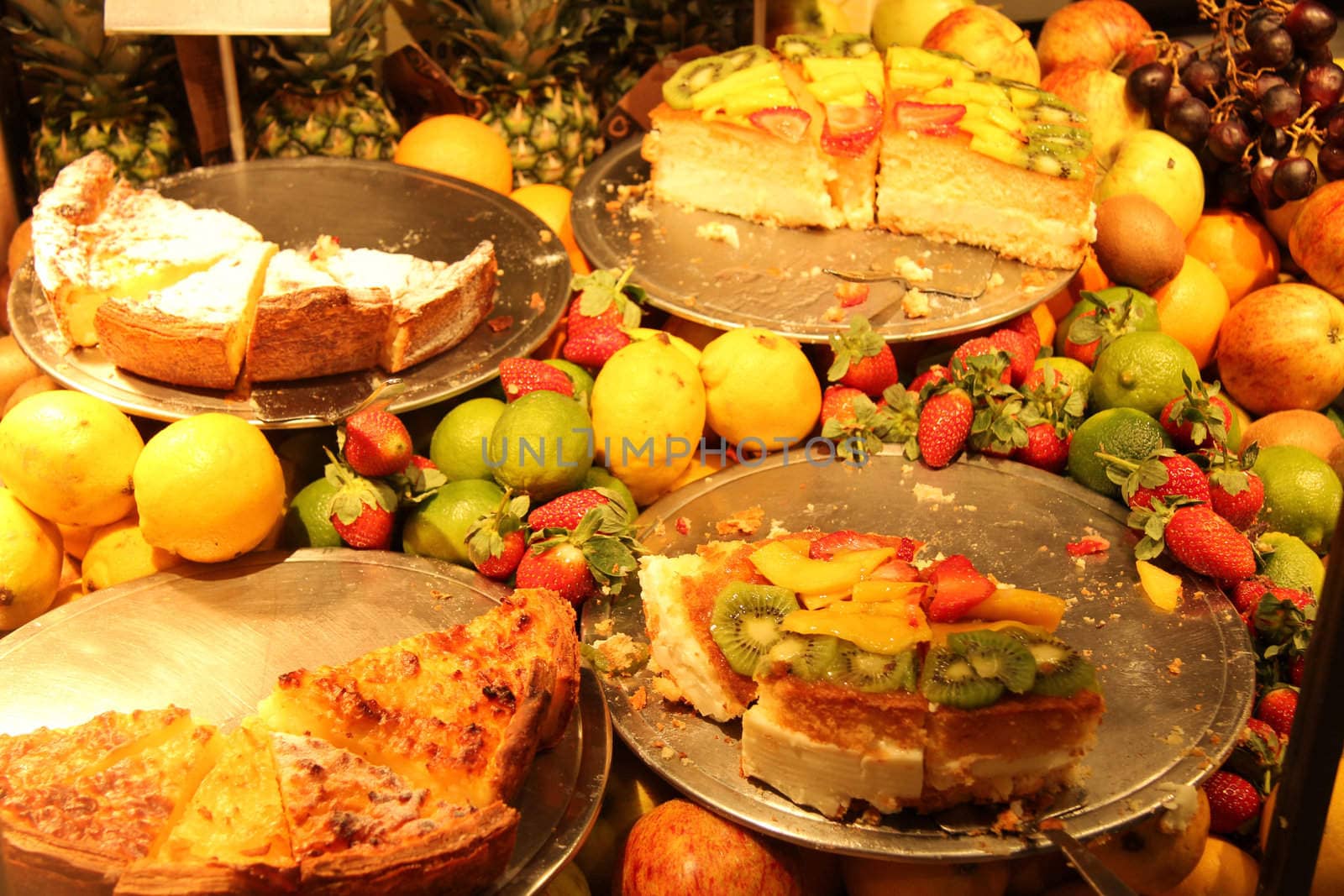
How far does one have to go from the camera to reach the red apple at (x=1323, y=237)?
3.33m

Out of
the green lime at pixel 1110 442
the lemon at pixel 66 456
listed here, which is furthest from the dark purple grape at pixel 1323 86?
the lemon at pixel 66 456

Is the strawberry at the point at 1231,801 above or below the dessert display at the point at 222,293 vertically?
below

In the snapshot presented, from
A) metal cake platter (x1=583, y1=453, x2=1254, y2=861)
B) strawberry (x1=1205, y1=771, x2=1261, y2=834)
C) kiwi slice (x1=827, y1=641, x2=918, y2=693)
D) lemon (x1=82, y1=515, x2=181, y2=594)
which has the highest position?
kiwi slice (x1=827, y1=641, x2=918, y2=693)

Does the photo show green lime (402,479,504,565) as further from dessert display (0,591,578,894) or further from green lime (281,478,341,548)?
dessert display (0,591,578,894)

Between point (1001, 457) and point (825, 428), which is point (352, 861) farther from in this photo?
point (1001, 457)

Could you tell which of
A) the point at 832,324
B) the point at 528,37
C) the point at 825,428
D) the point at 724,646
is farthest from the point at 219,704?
the point at 528,37

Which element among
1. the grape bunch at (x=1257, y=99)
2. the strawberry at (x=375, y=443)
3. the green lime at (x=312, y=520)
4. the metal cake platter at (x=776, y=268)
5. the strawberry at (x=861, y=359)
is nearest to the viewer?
the strawberry at (x=375, y=443)

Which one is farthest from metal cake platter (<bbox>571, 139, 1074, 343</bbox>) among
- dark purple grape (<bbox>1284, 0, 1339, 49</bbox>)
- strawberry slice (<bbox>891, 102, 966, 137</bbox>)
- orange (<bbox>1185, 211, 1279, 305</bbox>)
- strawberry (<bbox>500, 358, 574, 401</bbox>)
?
dark purple grape (<bbox>1284, 0, 1339, 49</bbox>)

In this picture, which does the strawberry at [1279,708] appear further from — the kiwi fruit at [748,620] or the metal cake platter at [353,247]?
the metal cake platter at [353,247]

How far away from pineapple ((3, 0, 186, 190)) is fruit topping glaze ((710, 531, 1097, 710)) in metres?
2.61

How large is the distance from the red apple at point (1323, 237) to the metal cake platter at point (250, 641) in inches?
103

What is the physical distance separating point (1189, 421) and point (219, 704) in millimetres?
2261

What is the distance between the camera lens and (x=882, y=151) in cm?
345

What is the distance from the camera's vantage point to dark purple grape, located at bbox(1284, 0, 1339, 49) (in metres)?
3.44
